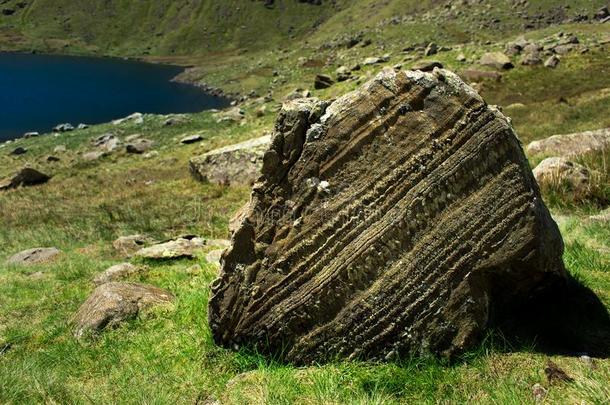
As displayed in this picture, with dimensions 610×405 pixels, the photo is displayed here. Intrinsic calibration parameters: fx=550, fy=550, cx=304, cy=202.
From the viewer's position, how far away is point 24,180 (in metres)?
37.0

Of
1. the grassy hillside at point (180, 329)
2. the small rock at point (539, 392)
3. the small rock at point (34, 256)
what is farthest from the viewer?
the small rock at point (34, 256)

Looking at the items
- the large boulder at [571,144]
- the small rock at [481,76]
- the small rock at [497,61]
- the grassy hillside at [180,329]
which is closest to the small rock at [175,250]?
the grassy hillside at [180,329]

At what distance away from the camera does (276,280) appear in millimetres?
7266

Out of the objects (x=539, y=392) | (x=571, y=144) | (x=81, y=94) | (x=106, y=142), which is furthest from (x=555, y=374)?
(x=81, y=94)

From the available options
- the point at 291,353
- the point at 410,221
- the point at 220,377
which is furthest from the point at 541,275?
the point at 220,377

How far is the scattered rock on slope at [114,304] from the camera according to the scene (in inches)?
335

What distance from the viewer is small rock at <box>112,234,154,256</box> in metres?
15.8

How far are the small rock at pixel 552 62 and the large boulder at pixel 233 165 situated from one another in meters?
30.3

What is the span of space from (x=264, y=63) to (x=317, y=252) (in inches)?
5262

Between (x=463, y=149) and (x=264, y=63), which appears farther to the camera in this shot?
(x=264, y=63)

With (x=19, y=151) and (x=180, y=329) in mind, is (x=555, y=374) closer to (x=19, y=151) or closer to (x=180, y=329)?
(x=180, y=329)

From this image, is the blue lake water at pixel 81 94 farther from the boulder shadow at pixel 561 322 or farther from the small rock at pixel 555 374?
the small rock at pixel 555 374

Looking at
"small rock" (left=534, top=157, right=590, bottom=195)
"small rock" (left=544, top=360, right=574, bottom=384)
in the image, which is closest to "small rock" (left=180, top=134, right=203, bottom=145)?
"small rock" (left=534, top=157, right=590, bottom=195)

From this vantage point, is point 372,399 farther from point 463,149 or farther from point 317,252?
point 463,149
